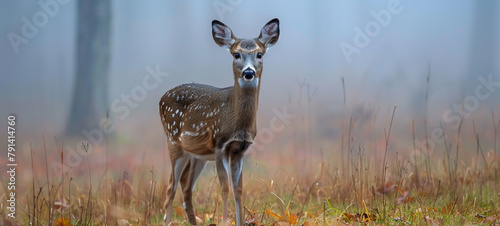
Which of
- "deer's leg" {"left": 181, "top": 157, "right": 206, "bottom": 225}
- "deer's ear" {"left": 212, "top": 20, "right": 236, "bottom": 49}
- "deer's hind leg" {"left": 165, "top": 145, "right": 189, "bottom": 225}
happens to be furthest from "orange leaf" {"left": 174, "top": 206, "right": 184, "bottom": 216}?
"deer's ear" {"left": 212, "top": 20, "right": 236, "bottom": 49}

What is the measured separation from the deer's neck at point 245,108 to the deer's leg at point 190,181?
3.13ft

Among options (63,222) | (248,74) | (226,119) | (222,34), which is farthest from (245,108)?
(63,222)

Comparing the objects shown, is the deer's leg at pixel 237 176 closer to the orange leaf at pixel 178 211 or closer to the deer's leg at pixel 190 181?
the deer's leg at pixel 190 181

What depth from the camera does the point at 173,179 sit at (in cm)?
546

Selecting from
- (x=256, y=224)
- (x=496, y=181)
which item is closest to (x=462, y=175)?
Result: (x=496, y=181)

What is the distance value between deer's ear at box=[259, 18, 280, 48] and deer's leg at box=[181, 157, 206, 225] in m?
1.36

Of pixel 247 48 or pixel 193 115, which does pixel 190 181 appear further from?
pixel 247 48

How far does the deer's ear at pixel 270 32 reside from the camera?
4.88 meters

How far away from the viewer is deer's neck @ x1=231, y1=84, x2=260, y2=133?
15.7 ft

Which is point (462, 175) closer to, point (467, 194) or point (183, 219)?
point (467, 194)

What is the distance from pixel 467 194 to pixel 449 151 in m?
0.48

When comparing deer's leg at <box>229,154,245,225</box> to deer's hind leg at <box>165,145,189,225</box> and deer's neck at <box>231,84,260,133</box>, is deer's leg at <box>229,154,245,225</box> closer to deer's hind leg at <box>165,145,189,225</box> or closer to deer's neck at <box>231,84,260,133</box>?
deer's neck at <box>231,84,260,133</box>

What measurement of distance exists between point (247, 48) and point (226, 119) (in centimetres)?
60

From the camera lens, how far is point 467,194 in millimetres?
6031
